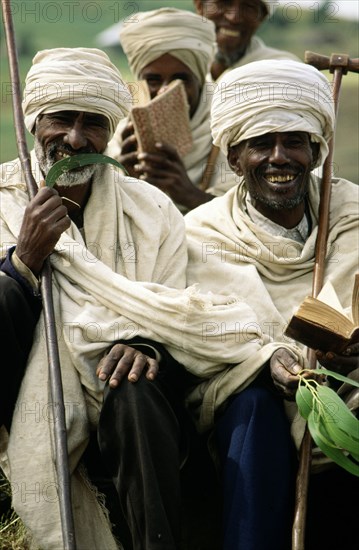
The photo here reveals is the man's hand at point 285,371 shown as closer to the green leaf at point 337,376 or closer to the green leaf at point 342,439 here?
the green leaf at point 337,376

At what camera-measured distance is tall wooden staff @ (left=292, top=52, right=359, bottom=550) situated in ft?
17.0

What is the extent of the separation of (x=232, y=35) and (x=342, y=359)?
384cm

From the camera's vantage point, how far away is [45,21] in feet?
82.5

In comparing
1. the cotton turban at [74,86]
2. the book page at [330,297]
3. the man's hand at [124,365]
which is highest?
the cotton turban at [74,86]

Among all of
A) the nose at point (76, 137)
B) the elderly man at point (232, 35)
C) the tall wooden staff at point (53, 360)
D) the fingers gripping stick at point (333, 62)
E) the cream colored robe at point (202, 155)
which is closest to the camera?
the tall wooden staff at point (53, 360)

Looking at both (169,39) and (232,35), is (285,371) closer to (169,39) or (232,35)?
(169,39)

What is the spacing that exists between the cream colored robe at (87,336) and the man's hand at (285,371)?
0.44ft

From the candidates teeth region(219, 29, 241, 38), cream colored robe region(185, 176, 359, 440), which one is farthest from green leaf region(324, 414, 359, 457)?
teeth region(219, 29, 241, 38)

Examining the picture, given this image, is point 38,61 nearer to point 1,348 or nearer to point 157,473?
point 1,348

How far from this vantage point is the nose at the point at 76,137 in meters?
5.76

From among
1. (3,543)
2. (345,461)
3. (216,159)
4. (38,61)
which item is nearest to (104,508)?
(3,543)

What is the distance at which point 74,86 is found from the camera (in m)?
5.84

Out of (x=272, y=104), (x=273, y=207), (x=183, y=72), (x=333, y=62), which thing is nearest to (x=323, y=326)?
(x=273, y=207)

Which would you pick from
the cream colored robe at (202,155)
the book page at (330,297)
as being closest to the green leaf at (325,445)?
the book page at (330,297)
